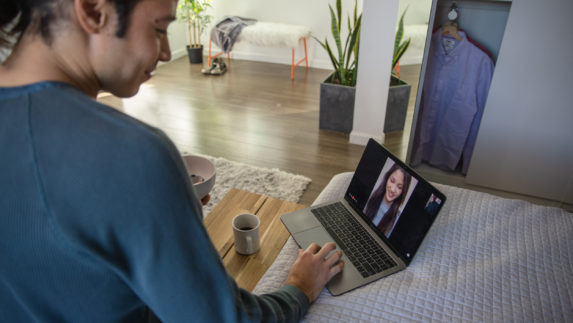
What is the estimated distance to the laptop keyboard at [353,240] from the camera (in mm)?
986

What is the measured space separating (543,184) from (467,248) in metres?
1.47

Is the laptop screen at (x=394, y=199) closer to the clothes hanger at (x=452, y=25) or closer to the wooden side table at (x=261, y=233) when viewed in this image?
the wooden side table at (x=261, y=233)

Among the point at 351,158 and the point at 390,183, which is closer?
the point at 390,183

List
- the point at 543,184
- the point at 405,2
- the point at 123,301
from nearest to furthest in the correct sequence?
the point at 123,301 < the point at 543,184 < the point at 405,2

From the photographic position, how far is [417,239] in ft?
3.12

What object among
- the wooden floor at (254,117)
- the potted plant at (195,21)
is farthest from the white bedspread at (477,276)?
the potted plant at (195,21)

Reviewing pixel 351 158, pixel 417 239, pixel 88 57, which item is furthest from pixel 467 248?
pixel 351 158

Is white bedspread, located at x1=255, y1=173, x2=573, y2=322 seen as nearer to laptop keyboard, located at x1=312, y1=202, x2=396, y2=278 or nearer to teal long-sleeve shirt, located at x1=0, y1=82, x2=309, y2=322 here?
laptop keyboard, located at x1=312, y1=202, x2=396, y2=278

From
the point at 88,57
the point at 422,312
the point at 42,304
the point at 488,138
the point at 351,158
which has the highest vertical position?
the point at 88,57

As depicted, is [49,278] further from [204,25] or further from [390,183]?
[204,25]

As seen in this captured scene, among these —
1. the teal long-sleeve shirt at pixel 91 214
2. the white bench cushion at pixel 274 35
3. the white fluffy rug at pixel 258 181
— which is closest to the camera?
A: the teal long-sleeve shirt at pixel 91 214

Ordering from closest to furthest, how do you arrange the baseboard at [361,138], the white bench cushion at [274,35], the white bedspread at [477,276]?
the white bedspread at [477,276], the baseboard at [361,138], the white bench cushion at [274,35]

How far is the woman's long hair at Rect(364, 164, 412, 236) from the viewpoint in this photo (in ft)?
3.31

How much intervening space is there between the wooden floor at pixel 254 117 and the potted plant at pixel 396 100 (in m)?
0.07
